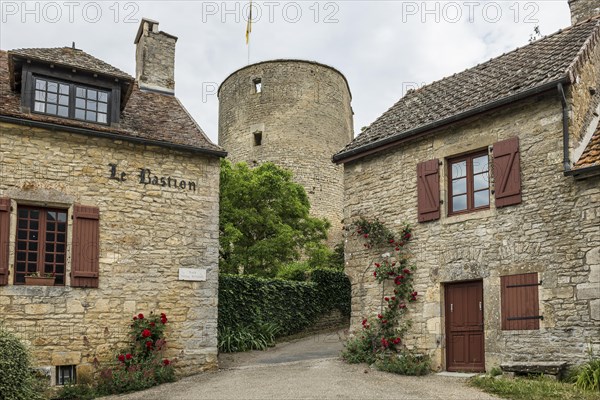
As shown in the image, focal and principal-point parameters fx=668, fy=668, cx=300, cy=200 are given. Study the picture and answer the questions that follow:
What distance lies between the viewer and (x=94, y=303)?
38.7ft

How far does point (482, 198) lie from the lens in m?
11.8

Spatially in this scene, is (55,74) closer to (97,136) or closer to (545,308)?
(97,136)

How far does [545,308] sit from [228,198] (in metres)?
13.1

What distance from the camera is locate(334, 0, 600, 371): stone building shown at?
34.1 feet

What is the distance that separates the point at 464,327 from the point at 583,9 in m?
7.12

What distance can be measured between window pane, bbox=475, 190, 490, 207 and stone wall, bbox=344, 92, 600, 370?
0.83 ft

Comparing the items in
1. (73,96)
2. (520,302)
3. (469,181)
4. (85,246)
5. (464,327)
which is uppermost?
(73,96)

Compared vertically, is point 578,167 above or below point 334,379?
above

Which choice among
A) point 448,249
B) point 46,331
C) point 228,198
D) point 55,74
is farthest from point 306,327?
point 55,74

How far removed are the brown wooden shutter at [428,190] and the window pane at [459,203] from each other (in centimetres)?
30

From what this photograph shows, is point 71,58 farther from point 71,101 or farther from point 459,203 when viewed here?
point 459,203

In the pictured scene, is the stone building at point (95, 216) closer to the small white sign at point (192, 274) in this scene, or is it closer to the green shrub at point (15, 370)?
the small white sign at point (192, 274)

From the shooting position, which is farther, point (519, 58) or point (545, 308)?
point (519, 58)

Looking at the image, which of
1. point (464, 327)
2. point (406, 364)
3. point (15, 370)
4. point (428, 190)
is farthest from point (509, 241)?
point (15, 370)
